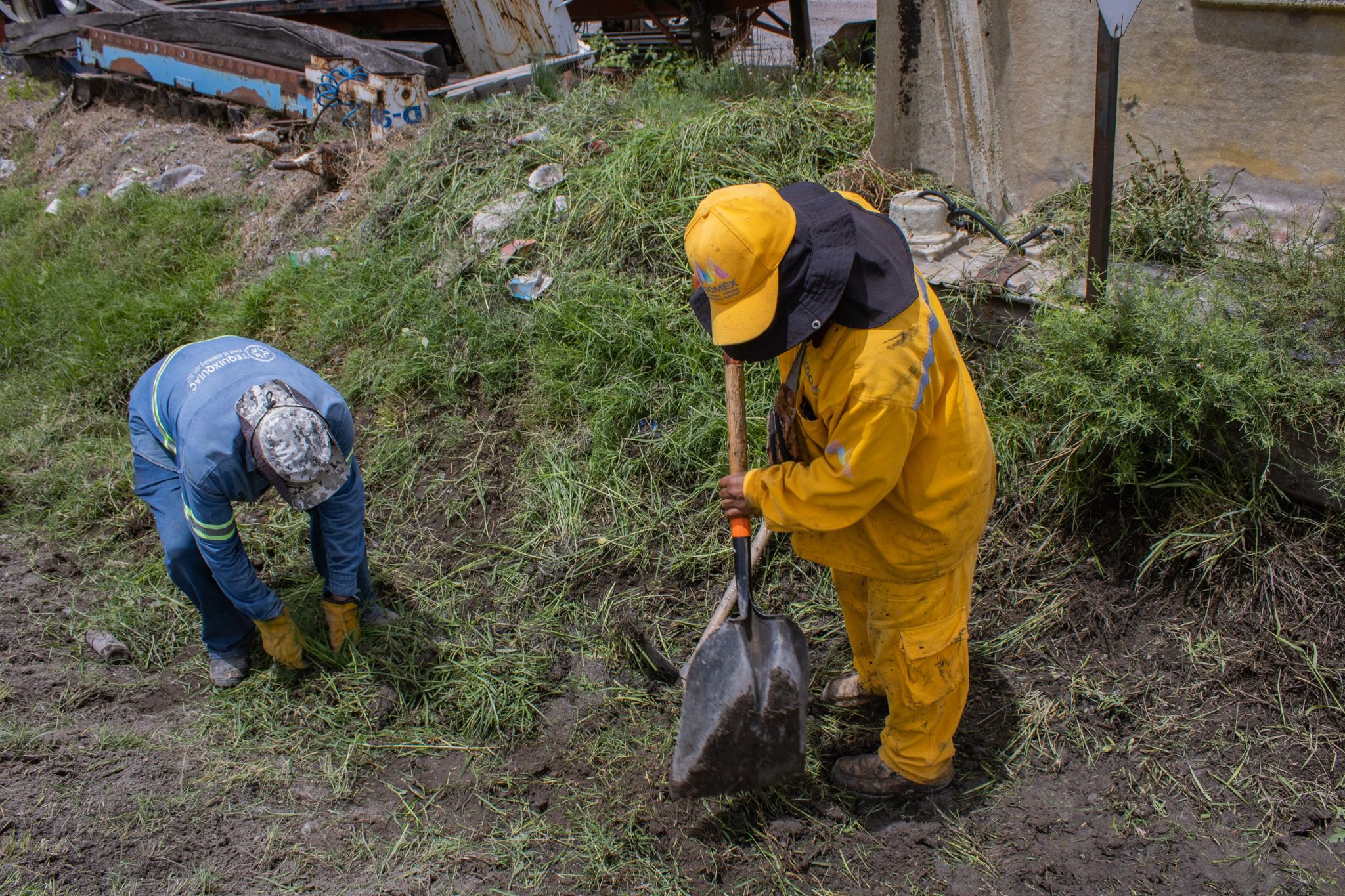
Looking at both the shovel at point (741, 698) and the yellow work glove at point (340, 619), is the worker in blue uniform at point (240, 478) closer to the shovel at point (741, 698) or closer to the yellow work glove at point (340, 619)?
the yellow work glove at point (340, 619)

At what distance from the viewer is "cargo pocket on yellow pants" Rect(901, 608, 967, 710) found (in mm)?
2311

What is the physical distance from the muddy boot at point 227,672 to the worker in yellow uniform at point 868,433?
2.05m

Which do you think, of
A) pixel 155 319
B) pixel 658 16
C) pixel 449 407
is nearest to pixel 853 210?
pixel 449 407

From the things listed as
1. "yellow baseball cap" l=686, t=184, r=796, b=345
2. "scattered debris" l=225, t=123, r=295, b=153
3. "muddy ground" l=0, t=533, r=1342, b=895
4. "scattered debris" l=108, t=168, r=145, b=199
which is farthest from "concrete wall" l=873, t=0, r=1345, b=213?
"scattered debris" l=108, t=168, r=145, b=199

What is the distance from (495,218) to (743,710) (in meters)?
3.47

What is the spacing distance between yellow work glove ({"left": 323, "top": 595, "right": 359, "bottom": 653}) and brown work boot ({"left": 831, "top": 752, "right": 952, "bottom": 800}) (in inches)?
71.1

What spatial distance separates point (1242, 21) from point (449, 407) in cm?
378

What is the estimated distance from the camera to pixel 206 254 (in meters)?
5.85

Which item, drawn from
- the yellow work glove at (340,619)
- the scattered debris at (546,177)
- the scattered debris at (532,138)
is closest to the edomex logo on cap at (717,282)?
the yellow work glove at (340,619)

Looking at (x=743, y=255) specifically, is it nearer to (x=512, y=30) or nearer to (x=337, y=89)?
(x=337, y=89)

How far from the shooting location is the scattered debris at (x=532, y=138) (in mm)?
5234

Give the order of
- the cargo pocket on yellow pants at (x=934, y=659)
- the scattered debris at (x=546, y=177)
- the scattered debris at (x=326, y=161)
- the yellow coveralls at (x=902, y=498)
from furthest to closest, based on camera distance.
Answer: the scattered debris at (x=326, y=161) → the scattered debris at (x=546, y=177) → the cargo pocket on yellow pants at (x=934, y=659) → the yellow coveralls at (x=902, y=498)

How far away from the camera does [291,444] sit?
8.21 feet

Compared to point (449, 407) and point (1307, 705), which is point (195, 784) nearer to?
point (449, 407)
